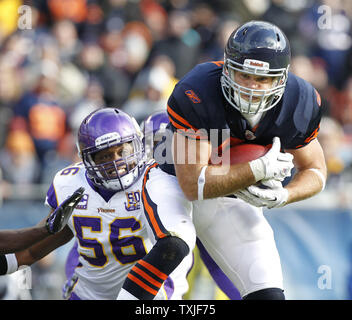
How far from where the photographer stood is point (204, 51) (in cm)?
770

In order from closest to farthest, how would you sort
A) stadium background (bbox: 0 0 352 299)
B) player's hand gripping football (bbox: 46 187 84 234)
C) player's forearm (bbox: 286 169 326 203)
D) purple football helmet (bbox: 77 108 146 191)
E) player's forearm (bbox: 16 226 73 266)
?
player's forearm (bbox: 286 169 326 203), player's hand gripping football (bbox: 46 187 84 234), purple football helmet (bbox: 77 108 146 191), player's forearm (bbox: 16 226 73 266), stadium background (bbox: 0 0 352 299)

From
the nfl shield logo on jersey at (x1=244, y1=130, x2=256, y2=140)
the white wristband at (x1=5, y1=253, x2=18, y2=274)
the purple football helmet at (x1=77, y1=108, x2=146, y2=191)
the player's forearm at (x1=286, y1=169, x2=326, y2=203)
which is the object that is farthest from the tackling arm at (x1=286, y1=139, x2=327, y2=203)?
the white wristband at (x1=5, y1=253, x2=18, y2=274)

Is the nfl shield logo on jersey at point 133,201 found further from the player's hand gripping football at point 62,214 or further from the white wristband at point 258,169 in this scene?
the white wristband at point 258,169

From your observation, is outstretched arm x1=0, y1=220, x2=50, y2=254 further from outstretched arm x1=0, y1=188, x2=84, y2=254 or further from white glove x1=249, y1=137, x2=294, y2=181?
white glove x1=249, y1=137, x2=294, y2=181

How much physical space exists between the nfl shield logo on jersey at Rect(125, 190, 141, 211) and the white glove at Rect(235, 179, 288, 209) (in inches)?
25.6

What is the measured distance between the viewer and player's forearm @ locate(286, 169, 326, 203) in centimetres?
331

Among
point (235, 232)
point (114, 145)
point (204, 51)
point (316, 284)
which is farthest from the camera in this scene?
point (204, 51)

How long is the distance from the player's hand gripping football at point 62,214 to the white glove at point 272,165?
95 centimetres

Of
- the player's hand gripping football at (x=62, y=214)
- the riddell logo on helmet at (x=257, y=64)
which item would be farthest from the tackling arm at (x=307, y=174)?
the player's hand gripping football at (x=62, y=214)

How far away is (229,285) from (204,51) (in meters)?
4.34

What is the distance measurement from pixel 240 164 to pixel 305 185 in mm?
406
